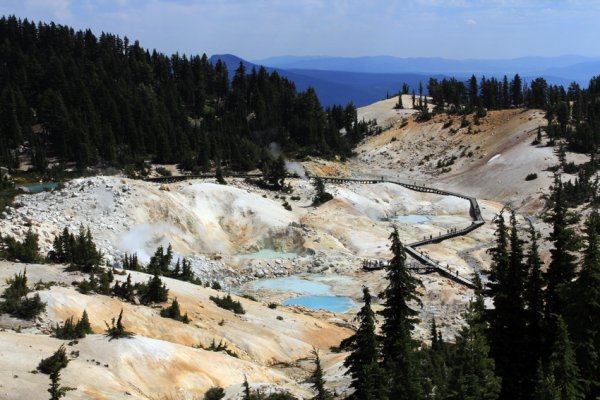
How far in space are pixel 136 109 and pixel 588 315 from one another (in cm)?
10629

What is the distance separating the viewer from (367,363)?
2222 cm

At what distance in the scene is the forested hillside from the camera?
103938 mm

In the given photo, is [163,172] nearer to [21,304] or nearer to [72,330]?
[21,304]

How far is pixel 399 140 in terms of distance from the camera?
480 ft

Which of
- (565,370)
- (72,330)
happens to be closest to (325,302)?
(72,330)

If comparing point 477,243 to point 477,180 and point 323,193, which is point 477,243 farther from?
point 477,180

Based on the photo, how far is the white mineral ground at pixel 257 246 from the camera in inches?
1163

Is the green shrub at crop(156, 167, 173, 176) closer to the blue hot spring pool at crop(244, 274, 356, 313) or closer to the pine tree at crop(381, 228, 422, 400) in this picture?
the blue hot spring pool at crop(244, 274, 356, 313)

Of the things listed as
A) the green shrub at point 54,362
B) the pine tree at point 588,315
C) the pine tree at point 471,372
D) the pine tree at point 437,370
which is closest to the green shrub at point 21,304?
the green shrub at point 54,362

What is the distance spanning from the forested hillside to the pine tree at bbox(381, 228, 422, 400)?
266 ft

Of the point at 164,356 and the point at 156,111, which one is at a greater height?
the point at 156,111

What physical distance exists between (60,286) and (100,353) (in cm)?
993

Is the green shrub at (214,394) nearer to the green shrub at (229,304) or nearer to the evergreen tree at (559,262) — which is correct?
the green shrub at (229,304)

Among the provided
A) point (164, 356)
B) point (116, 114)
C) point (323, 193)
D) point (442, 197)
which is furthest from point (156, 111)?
point (164, 356)
